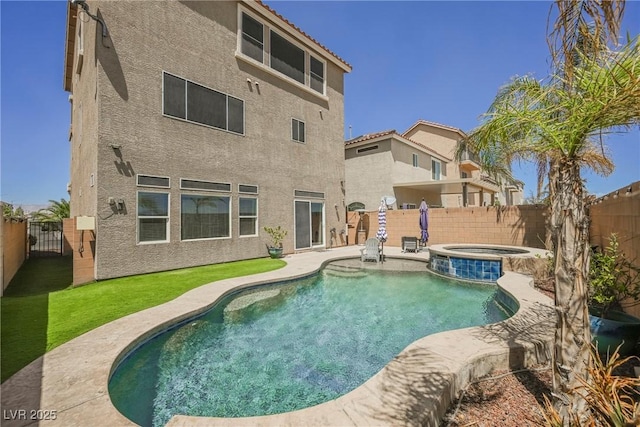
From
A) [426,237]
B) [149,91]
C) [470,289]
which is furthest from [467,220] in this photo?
[149,91]

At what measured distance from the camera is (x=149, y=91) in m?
10.8

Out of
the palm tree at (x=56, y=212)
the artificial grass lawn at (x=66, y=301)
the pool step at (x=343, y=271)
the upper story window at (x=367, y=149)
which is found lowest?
the pool step at (x=343, y=271)

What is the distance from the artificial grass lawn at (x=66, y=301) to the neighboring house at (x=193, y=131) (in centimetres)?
132

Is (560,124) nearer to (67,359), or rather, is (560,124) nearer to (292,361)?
(292,361)

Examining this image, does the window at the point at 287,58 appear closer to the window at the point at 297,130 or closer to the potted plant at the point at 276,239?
the window at the point at 297,130

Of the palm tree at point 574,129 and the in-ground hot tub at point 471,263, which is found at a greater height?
the palm tree at point 574,129

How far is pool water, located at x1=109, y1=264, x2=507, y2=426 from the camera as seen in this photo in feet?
13.4

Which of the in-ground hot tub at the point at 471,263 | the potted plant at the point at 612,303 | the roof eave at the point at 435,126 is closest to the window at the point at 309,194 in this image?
the in-ground hot tub at the point at 471,263

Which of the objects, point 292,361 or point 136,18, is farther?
point 136,18

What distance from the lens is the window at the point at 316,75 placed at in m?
17.9

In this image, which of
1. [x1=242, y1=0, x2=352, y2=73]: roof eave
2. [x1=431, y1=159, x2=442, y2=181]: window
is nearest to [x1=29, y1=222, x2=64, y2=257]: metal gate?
[x1=242, y1=0, x2=352, y2=73]: roof eave

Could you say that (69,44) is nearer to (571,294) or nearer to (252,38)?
(252,38)

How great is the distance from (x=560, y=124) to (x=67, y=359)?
709cm

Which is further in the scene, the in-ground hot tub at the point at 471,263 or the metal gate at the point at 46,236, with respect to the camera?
the metal gate at the point at 46,236
